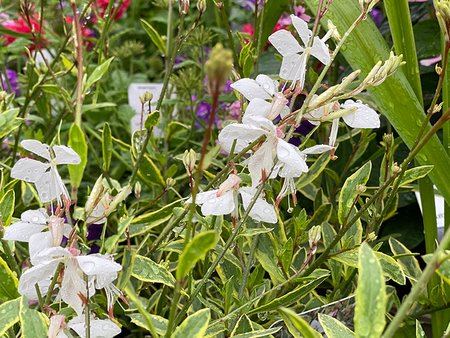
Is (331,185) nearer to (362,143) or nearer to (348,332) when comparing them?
(362,143)

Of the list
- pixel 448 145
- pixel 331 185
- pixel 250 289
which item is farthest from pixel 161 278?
pixel 331 185

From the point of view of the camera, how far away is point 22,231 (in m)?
0.50

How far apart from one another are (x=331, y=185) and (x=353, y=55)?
0.31 meters

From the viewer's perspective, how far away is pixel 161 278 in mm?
609

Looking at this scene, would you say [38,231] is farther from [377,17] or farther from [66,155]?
[377,17]

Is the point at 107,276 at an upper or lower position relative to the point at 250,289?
upper

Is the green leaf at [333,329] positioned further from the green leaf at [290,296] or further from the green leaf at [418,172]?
the green leaf at [418,172]

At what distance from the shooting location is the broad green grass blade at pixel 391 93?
712mm

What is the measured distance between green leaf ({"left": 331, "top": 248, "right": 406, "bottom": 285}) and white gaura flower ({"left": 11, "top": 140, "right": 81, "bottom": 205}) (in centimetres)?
30

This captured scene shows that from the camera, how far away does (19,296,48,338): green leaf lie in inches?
18.1

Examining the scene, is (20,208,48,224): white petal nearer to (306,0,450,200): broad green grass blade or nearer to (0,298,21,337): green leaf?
(0,298,21,337): green leaf

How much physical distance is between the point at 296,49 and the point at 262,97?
0.19 ft

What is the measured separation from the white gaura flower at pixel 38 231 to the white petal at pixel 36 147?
4 centimetres

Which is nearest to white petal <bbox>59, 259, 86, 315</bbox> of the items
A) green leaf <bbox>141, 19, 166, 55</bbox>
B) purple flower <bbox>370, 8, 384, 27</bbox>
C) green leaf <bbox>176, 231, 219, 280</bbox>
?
green leaf <bbox>176, 231, 219, 280</bbox>
